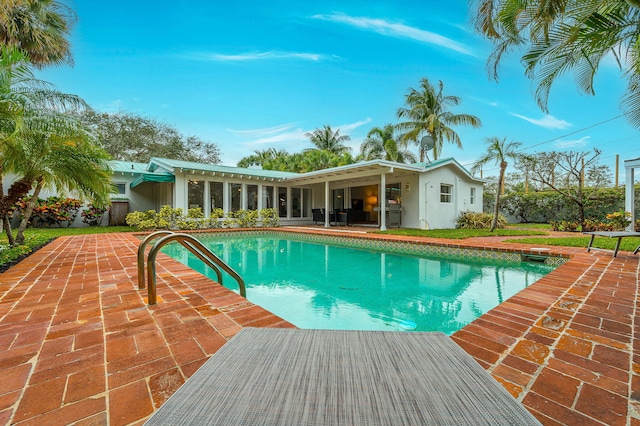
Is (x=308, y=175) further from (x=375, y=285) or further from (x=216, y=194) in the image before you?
(x=375, y=285)

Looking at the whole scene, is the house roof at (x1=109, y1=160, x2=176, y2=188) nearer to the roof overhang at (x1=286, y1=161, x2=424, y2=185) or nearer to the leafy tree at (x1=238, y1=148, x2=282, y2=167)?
the roof overhang at (x1=286, y1=161, x2=424, y2=185)

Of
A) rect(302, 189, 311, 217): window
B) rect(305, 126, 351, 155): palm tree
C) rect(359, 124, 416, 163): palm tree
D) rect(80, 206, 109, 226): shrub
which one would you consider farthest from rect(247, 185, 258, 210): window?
rect(305, 126, 351, 155): palm tree

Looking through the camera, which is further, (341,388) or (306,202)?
(306,202)

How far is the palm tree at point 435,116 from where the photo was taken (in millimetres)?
18312

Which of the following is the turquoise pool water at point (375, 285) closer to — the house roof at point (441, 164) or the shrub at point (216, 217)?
the shrub at point (216, 217)

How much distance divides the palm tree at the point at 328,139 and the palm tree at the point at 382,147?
12.8 feet

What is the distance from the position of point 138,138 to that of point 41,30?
14822 mm

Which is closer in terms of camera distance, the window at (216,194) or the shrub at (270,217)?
the window at (216,194)

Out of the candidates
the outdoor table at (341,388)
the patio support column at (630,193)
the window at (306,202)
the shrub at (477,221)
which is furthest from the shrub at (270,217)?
the patio support column at (630,193)

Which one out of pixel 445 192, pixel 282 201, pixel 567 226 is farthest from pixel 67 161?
pixel 567 226

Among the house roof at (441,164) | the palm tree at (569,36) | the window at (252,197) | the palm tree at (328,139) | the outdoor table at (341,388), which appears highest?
the palm tree at (328,139)

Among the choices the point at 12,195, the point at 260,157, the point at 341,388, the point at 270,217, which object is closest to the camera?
the point at 341,388

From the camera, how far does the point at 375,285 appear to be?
4.64 m

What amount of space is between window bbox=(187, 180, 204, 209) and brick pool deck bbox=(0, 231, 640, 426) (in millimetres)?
9497
